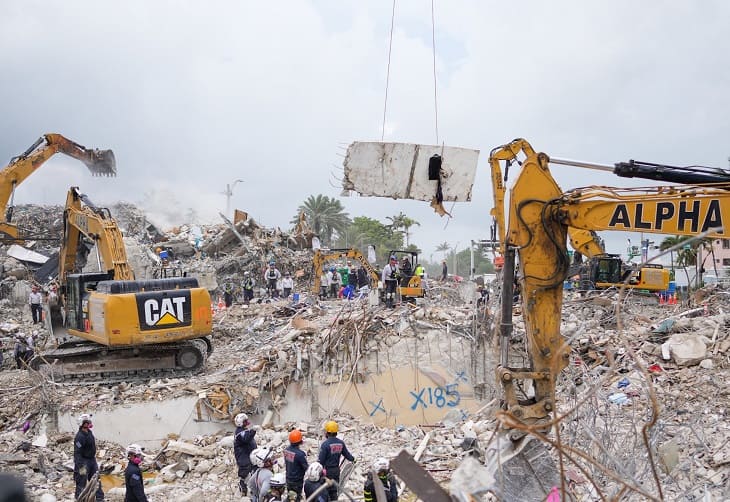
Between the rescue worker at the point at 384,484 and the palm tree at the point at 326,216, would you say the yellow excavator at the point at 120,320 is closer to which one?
the rescue worker at the point at 384,484

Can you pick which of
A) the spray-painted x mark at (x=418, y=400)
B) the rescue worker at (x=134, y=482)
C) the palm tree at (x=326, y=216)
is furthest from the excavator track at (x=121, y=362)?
the palm tree at (x=326, y=216)

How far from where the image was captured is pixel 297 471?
6.52m

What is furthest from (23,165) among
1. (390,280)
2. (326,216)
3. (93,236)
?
(326,216)

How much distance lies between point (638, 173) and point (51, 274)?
25.6m

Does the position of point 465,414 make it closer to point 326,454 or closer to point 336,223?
point 326,454

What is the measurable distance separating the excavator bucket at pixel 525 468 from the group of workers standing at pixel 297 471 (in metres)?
1.40

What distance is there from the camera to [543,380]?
16.7 ft

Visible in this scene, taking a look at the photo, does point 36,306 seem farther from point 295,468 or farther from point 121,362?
point 295,468

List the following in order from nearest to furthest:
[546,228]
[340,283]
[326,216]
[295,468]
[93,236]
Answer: [546,228], [295,468], [93,236], [340,283], [326,216]

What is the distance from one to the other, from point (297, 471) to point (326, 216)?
38563mm

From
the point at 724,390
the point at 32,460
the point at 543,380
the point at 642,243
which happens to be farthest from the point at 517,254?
the point at 642,243

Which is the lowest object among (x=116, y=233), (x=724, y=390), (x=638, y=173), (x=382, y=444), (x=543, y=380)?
(x=382, y=444)

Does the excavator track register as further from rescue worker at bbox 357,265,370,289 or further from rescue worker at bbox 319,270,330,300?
rescue worker at bbox 357,265,370,289

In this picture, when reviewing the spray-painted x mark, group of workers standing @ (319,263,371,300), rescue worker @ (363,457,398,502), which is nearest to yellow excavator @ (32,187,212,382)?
the spray-painted x mark
